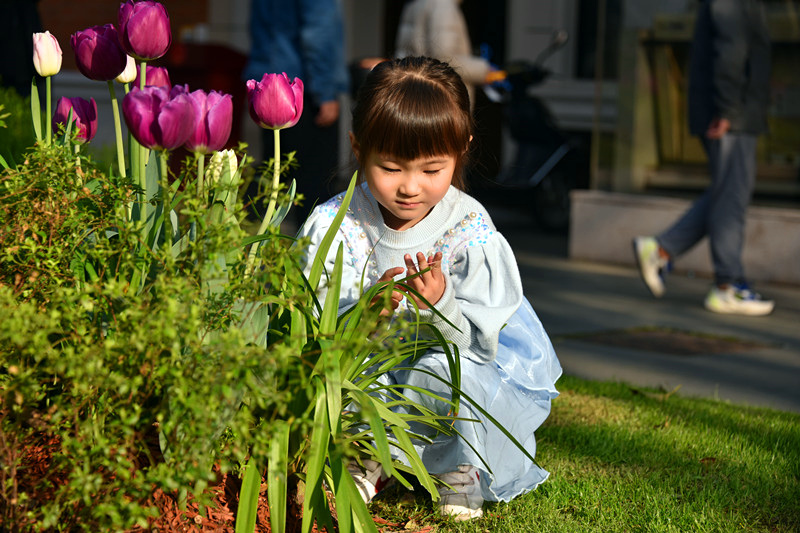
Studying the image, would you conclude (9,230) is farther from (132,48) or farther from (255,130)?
(255,130)

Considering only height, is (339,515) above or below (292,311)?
below

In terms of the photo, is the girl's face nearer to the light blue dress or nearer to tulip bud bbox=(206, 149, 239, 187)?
the light blue dress

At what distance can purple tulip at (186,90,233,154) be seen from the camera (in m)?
1.99

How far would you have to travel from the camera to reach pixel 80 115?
8.20 feet

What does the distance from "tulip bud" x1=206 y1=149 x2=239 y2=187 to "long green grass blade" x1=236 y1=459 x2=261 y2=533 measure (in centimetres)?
59

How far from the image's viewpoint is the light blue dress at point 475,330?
2582 mm

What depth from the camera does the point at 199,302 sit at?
74.1 inches

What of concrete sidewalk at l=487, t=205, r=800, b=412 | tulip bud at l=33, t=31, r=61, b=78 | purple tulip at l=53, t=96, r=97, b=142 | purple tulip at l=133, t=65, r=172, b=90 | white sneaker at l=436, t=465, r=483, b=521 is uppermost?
tulip bud at l=33, t=31, r=61, b=78

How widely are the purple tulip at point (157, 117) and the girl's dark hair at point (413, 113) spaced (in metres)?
0.81

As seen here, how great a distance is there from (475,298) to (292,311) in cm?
66

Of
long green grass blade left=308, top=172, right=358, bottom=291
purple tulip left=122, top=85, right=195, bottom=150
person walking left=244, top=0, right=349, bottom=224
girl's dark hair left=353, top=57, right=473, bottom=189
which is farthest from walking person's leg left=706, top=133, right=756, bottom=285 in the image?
purple tulip left=122, top=85, right=195, bottom=150

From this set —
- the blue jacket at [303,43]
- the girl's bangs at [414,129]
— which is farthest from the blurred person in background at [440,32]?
the girl's bangs at [414,129]

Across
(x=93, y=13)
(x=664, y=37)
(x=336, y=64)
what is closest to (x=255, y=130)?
(x=93, y=13)

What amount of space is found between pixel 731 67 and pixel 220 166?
180 inches
